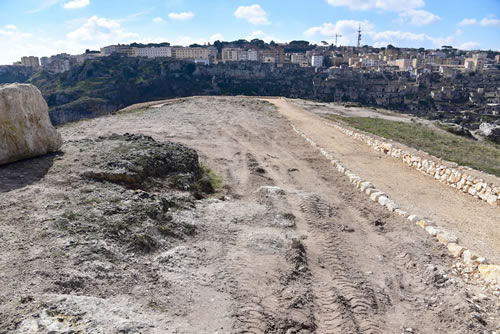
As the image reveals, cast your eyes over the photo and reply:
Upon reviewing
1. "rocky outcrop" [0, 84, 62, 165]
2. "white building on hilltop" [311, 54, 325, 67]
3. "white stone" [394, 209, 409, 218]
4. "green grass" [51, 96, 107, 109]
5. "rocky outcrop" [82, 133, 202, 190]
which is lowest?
"green grass" [51, 96, 107, 109]

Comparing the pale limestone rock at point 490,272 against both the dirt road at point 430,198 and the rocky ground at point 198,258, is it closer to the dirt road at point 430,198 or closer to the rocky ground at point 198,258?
the rocky ground at point 198,258

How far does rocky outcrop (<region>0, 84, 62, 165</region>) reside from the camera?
10164 millimetres

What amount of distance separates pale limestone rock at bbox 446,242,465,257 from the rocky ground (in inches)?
8.2

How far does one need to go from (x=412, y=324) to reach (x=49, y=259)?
619 centimetres

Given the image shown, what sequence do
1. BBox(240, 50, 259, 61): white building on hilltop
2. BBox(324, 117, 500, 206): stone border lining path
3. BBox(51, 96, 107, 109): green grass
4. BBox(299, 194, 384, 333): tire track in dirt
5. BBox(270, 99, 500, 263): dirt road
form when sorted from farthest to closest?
BBox(240, 50, 259, 61): white building on hilltop, BBox(51, 96, 107, 109): green grass, BBox(324, 117, 500, 206): stone border lining path, BBox(270, 99, 500, 263): dirt road, BBox(299, 194, 384, 333): tire track in dirt

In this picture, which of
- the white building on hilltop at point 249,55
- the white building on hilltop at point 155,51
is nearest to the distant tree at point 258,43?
the white building on hilltop at point 249,55

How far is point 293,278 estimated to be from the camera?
718 cm

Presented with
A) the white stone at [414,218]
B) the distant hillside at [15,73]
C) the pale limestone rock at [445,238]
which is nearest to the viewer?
the pale limestone rock at [445,238]

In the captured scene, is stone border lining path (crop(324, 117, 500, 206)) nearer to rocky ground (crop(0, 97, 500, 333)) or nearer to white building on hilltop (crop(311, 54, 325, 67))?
rocky ground (crop(0, 97, 500, 333))

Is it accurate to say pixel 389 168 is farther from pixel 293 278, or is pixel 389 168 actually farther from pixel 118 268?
pixel 118 268

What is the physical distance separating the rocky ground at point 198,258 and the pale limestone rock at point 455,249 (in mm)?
209

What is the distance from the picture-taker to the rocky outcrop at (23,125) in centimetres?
1016

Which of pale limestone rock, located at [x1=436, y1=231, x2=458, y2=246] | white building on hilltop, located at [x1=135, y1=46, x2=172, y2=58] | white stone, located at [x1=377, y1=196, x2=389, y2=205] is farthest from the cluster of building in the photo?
pale limestone rock, located at [x1=436, y1=231, x2=458, y2=246]

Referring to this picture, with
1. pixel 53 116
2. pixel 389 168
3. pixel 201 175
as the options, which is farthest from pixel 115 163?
pixel 53 116
